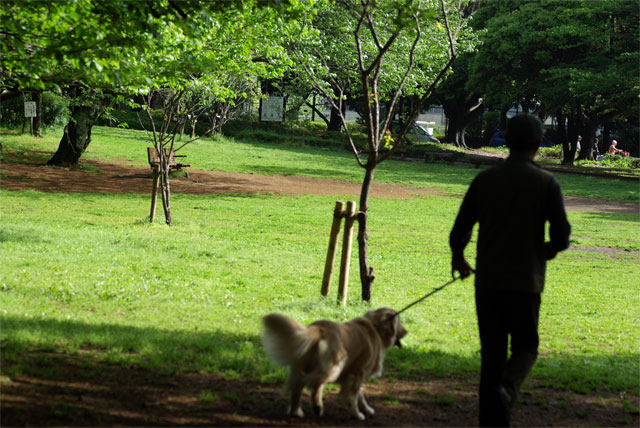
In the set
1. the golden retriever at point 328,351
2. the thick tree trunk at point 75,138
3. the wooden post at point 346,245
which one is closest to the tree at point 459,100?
the thick tree trunk at point 75,138

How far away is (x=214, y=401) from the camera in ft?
15.7

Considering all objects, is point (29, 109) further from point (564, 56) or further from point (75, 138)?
point (564, 56)

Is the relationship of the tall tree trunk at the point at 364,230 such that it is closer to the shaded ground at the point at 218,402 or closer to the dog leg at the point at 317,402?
the shaded ground at the point at 218,402

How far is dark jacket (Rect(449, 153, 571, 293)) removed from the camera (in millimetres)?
4082

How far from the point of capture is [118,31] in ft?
20.3

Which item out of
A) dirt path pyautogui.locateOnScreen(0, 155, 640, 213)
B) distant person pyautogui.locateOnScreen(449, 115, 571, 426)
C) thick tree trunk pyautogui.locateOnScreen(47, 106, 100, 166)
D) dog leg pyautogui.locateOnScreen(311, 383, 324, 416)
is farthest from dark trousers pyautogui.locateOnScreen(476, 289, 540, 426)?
thick tree trunk pyautogui.locateOnScreen(47, 106, 100, 166)

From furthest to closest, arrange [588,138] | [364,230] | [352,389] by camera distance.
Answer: [588,138], [364,230], [352,389]

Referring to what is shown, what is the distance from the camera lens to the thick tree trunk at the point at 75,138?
2375 centimetres

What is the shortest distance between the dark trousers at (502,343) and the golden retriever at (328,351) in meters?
0.78

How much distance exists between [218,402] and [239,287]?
182 inches

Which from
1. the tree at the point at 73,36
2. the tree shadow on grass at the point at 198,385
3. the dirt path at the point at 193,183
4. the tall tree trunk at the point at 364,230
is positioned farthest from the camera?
the dirt path at the point at 193,183

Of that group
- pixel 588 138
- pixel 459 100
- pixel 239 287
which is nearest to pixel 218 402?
pixel 239 287

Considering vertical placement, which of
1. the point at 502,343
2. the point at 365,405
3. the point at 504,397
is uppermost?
the point at 502,343

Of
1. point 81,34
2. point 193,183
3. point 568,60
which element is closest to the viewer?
point 81,34
